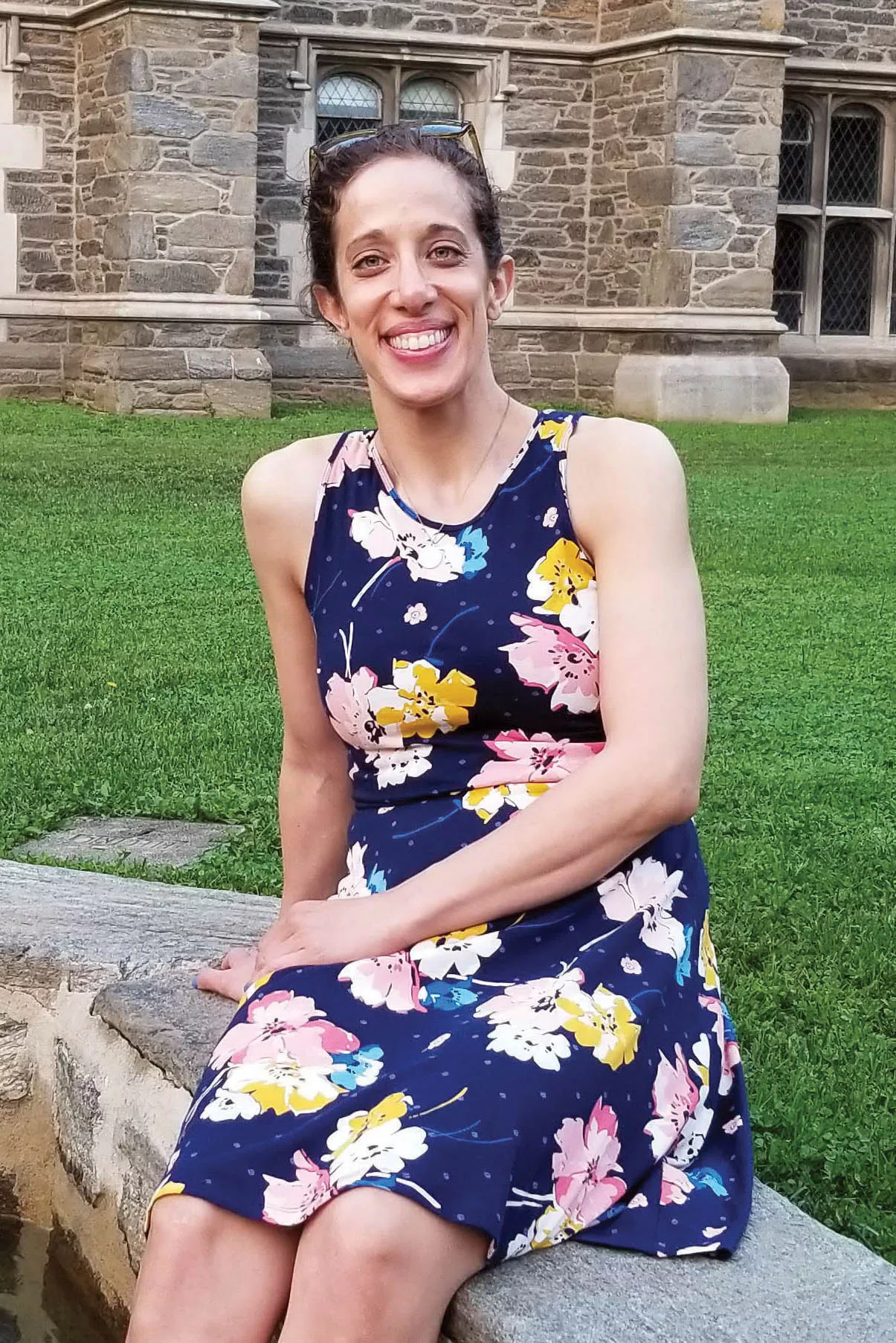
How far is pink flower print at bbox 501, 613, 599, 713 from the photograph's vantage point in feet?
7.03

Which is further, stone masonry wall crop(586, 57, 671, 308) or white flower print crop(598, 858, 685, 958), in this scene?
stone masonry wall crop(586, 57, 671, 308)

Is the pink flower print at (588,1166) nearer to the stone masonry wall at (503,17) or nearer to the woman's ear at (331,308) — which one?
the woman's ear at (331,308)

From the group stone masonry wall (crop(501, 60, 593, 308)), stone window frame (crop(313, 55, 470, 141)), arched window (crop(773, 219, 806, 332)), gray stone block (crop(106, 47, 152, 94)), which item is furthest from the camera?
arched window (crop(773, 219, 806, 332))

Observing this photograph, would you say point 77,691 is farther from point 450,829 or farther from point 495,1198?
point 495,1198

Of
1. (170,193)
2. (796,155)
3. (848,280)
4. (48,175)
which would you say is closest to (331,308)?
(170,193)

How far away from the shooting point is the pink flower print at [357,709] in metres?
2.21

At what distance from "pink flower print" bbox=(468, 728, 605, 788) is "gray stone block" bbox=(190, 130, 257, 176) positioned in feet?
43.2

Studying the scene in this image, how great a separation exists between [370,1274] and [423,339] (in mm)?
1067

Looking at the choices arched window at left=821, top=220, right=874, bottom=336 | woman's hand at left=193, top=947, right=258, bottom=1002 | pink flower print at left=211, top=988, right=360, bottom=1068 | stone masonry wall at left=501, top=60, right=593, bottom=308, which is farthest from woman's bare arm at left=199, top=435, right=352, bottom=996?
arched window at left=821, top=220, right=874, bottom=336

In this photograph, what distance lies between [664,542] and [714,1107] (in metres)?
0.62

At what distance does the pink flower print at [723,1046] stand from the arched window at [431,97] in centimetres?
1607

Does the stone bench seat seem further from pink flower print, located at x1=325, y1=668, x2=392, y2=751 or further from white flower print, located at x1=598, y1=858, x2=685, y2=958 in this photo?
pink flower print, located at x1=325, y1=668, x2=392, y2=751

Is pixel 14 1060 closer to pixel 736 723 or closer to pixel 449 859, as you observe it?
pixel 449 859

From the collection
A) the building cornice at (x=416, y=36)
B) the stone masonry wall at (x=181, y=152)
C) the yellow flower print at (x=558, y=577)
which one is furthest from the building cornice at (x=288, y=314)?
the yellow flower print at (x=558, y=577)
